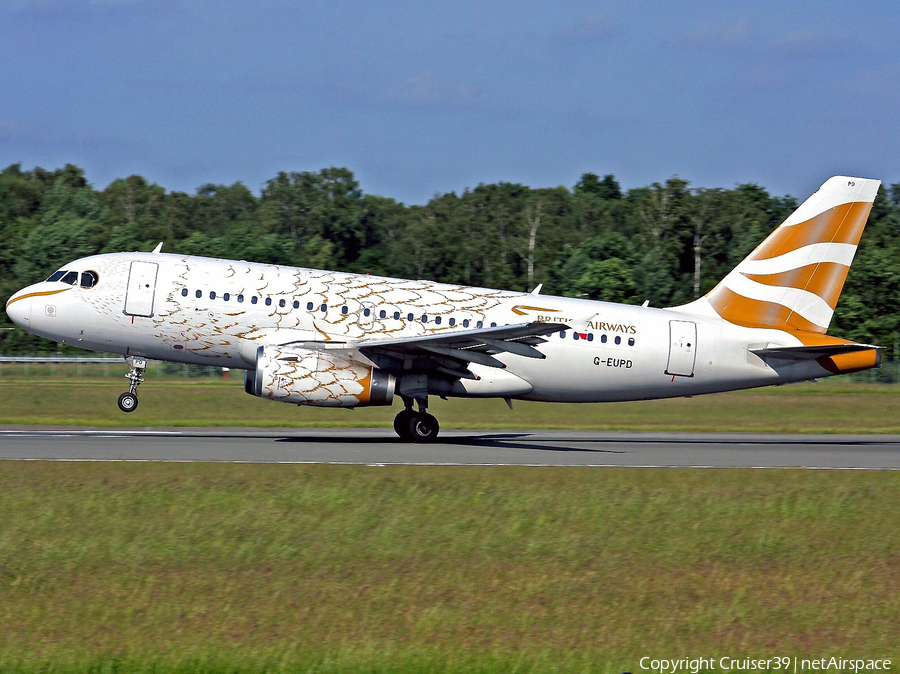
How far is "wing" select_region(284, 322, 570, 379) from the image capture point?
78.3 feet

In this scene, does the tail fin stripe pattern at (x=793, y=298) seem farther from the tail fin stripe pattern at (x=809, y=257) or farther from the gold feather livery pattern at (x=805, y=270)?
the tail fin stripe pattern at (x=809, y=257)

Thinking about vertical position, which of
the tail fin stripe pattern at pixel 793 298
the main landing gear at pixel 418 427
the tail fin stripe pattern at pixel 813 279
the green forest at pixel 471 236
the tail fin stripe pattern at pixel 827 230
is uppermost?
the green forest at pixel 471 236

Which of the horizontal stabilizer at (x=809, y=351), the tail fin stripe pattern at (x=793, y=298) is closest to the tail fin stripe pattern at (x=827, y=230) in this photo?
the tail fin stripe pattern at (x=793, y=298)

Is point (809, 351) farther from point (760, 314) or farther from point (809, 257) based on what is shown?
point (809, 257)

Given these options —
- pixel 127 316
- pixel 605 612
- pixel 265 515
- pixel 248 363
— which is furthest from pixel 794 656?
pixel 127 316

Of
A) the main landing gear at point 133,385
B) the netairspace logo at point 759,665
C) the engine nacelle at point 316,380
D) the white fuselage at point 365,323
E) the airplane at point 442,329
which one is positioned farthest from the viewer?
the main landing gear at point 133,385

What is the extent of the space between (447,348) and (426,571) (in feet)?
41.0

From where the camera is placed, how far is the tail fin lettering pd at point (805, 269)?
90.0 ft

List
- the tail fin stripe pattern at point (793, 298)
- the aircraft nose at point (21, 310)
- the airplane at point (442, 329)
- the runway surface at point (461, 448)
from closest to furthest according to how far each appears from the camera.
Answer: the runway surface at point (461, 448) → the airplane at point (442, 329) → the aircraft nose at point (21, 310) → the tail fin stripe pattern at point (793, 298)

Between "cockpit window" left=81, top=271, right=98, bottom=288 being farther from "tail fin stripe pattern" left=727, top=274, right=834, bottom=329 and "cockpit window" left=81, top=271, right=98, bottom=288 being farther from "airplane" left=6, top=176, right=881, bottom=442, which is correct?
"tail fin stripe pattern" left=727, top=274, right=834, bottom=329

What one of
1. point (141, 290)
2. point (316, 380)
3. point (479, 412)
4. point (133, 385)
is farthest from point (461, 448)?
point (141, 290)

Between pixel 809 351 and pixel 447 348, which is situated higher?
pixel 809 351

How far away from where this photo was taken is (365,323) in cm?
2548

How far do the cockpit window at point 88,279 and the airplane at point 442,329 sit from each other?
0.03m
